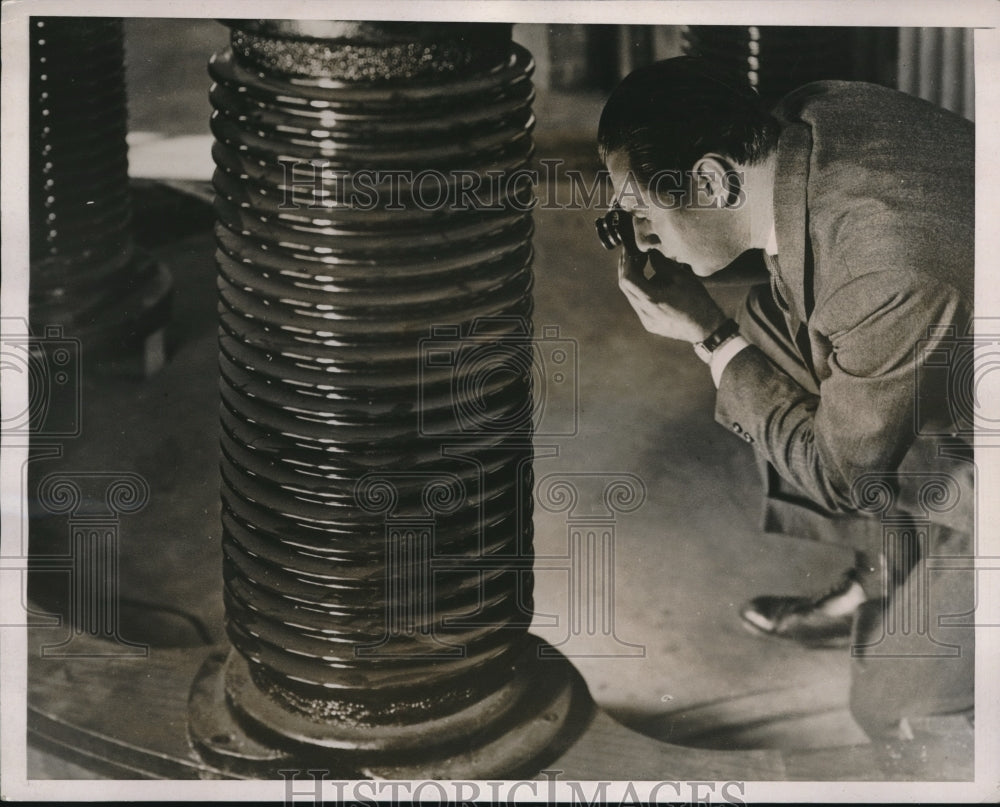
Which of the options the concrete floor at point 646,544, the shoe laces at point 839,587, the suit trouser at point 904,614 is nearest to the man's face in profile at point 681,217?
the concrete floor at point 646,544

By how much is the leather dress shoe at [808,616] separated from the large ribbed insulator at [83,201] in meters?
0.74

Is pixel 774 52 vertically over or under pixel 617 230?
over

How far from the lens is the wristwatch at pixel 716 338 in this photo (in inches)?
56.3

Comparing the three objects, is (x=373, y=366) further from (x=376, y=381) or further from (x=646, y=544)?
(x=646, y=544)

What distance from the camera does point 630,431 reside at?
1.45m

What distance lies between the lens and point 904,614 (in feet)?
4.80

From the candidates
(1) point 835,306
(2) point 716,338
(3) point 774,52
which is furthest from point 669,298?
(3) point 774,52

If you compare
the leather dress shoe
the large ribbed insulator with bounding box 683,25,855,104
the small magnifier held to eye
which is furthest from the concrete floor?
the large ribbed insulator with bounding box 683,25,855,104

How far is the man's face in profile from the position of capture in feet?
4.65

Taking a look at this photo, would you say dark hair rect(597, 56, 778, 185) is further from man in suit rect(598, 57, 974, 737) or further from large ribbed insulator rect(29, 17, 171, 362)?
large ribbed insulator rect(29, 17, 171, 362)

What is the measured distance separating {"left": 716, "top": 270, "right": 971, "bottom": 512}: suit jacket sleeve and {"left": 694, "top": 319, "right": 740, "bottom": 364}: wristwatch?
0.02 metres

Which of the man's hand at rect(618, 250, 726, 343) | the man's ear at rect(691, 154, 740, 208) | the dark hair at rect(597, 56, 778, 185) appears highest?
the dark hair at rect(597, 56, 778, 185)

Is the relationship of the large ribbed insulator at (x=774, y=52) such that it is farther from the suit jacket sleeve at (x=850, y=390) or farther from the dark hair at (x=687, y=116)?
the suit jacket sleeve at (x=850, y=390)

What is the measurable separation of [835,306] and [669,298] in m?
0.18
